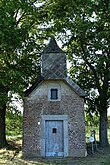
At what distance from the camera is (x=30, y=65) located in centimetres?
2186

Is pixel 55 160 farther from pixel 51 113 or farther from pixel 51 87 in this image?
pixel 51 87

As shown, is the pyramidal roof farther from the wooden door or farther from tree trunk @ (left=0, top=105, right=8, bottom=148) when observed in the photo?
tree trunk @ (left=0, top=105, right=8, bottom=148)

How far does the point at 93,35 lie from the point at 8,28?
28.1 ft

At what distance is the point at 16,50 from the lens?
20.2 meters

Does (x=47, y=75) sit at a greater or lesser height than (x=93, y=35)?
lesser

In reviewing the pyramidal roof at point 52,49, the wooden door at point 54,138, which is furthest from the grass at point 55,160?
the pyramidal roof at point 52,49

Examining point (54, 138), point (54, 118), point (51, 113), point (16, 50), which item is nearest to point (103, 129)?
point (54, 138)

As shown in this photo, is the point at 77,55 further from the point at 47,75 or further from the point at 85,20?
the point at 47,75

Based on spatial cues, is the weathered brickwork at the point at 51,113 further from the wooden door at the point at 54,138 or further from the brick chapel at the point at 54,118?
the wooden door at the point at 54,138

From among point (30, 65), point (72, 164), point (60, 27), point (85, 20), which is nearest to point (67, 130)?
point (72, 164)

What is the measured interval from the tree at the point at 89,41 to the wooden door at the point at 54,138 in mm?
5741

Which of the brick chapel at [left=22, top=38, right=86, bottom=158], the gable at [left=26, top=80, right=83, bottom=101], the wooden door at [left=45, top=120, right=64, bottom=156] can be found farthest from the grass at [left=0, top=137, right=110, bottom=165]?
the gable at [left=26, top=80, right=83, bottom=101]

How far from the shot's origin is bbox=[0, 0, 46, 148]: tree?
17.8 metres

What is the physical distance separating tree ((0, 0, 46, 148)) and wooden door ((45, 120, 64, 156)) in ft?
10.4
